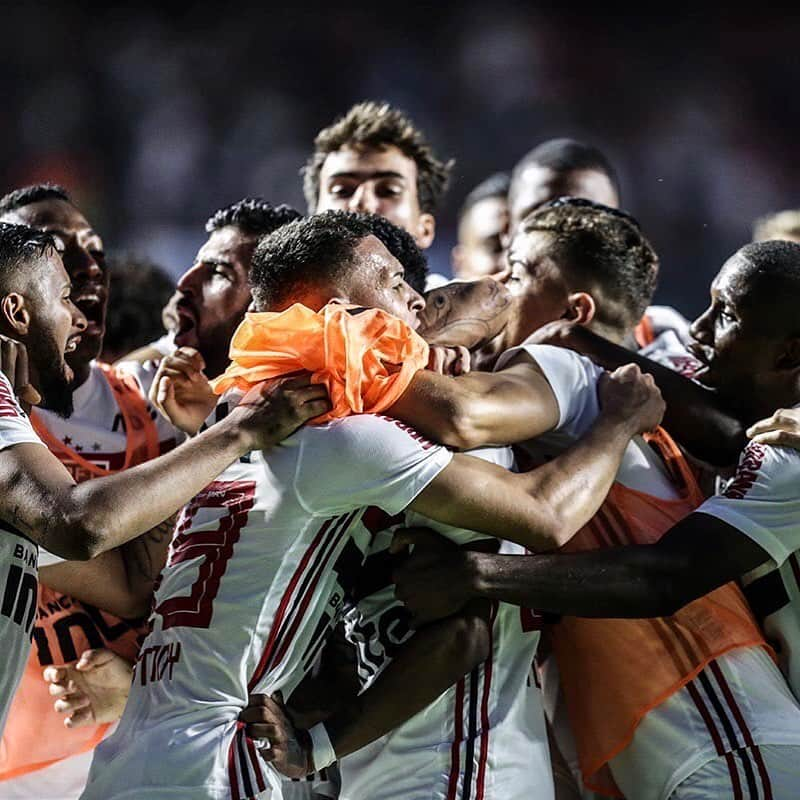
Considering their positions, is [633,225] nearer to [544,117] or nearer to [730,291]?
[730,291]

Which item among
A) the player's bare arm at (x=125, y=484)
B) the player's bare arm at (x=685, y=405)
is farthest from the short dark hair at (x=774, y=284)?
the player's bare arm at (x=125, y=484)

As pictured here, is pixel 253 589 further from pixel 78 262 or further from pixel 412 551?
pixel 78 262

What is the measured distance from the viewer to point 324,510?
2758 mm

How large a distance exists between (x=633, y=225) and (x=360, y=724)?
2.03 metres

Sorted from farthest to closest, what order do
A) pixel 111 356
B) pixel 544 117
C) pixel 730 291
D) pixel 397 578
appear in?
pixel 544 117 < pixel 111 356 < pixel 730 291 < pixel 397 578

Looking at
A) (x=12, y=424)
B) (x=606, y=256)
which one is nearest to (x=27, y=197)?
(x=12, y=424)

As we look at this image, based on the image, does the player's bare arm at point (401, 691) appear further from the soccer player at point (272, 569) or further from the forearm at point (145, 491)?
the forearm at point (145, 491)

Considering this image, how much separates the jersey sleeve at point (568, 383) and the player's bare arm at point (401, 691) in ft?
2.02

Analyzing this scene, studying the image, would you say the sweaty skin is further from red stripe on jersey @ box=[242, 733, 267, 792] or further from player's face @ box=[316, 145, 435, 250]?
player's face @ box=[316, 145, 435, 250]

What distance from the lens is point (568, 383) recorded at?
3.16m

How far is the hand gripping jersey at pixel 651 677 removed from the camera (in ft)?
9.55

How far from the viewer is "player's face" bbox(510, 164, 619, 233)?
226 inches

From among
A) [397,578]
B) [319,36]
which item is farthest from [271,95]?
[397,578]

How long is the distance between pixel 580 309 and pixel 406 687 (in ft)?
4.87
